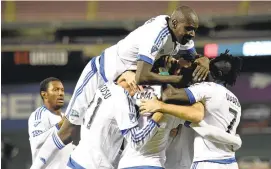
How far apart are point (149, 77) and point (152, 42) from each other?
0.27 m

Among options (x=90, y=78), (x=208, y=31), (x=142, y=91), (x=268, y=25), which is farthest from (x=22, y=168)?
(x=142, y=91)

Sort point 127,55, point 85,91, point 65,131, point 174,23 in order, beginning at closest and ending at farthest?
1. point 174,23
2. point 127,55
3. point 85,91
4. point 65,131

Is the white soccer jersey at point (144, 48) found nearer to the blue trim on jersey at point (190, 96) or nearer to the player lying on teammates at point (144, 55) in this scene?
the player lying on teammates at point (144, 55)

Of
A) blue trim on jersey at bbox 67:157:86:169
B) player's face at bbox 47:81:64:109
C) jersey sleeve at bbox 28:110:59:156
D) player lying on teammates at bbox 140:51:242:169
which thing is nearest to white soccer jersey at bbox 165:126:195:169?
player lying on teammates at bbox 140:51:242:169

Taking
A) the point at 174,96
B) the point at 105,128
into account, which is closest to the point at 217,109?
the point at 174,96

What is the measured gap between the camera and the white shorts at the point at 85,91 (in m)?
6.02

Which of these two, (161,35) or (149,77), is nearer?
(149,77)

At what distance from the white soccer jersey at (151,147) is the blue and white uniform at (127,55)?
0.24 metres

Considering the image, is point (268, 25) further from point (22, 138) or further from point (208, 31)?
point (22, 138)

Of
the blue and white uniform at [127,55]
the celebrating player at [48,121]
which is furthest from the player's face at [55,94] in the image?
the blue and white uniform at [127,55]

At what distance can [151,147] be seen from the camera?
5.25 m

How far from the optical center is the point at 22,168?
1159cm

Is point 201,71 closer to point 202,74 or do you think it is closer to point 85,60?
point 202,74

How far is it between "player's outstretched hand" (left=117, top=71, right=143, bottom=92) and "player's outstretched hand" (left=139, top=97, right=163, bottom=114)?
0.58 ft
